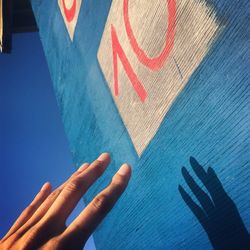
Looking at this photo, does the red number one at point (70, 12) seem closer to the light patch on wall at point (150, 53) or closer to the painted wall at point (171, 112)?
the painted wall at point (171, 112)

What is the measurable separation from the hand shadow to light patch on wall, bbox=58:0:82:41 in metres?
1.41

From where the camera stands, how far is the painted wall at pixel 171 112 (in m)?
0.88

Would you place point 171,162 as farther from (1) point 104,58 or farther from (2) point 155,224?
(1) point 104,58

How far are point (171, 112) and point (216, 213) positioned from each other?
42 cm

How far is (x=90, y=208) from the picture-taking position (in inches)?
33.5

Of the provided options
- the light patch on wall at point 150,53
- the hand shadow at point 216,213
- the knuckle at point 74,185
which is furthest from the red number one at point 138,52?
the knuckle at point 74,185

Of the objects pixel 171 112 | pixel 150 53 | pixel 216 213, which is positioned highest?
pixel 150 53

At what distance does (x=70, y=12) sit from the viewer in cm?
209

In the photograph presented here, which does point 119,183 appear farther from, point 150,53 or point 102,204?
point 150,53

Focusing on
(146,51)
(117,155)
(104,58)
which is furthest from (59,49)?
(146,51)

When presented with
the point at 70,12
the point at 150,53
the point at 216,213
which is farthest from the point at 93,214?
the point at 70,12

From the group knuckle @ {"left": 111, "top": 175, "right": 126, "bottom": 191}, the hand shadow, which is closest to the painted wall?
the hand shadow

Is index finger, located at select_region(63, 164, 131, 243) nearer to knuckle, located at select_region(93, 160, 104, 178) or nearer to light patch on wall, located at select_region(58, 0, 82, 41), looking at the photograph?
knuckle, located at select_region(93, 160, 104, 178)

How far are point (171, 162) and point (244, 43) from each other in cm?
58
